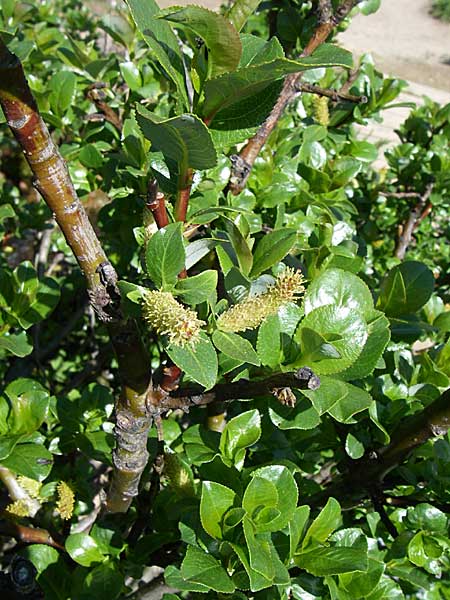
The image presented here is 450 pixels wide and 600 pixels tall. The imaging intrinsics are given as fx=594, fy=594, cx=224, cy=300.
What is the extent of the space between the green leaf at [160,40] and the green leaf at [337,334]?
0.32 meters

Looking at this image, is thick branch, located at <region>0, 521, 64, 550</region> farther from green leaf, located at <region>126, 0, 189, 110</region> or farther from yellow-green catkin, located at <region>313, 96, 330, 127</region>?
yellow-green catkin, located at <region>313, 96, 330, 127</region>

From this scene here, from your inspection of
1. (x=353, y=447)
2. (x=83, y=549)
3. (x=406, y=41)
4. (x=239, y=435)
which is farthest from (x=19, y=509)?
(x=406, y=41)

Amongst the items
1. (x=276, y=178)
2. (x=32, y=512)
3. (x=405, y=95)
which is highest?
(x=276, y=178)

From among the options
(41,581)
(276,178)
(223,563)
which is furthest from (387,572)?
(276,178)

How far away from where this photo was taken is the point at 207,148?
546 millimetres

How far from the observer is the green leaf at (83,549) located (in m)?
0.96

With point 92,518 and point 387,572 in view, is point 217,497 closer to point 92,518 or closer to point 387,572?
point 387,572

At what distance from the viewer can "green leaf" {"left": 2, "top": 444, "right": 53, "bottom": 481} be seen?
2.96ft

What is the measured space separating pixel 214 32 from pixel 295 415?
501 millimetres

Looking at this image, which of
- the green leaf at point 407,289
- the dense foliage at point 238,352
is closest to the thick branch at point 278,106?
the dense foliage at point 238,352

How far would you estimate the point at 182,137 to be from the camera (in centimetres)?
54

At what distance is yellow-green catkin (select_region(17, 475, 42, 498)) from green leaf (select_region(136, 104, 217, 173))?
722 millimetres

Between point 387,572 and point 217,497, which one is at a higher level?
point 217,497

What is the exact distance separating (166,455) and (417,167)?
4.65 ft
